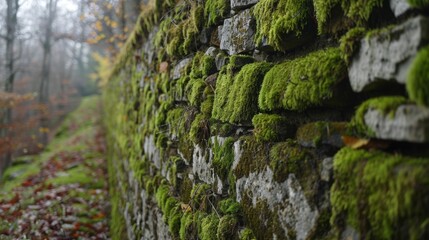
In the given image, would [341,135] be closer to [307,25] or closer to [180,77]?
[307,25]

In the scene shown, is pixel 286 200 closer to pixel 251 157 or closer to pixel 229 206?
pixel 251 157

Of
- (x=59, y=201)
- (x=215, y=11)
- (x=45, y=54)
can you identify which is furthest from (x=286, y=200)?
(x=45, y=54)

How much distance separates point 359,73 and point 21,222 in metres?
6.28

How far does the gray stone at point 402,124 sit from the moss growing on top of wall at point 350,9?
351 mm

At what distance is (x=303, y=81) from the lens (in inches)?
56.5

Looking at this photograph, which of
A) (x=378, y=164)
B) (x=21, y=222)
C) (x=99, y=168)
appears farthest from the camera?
(x=99, y=168)

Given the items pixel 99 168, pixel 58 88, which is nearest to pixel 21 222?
pixel 99 168

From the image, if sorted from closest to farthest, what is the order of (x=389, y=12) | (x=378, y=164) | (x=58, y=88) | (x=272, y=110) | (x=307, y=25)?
1. (x=378, y=164)
2. (x=389, y=12)
3. (x=307, y=25)
4. (x=272, y=110)
5. (x=58, y=88)

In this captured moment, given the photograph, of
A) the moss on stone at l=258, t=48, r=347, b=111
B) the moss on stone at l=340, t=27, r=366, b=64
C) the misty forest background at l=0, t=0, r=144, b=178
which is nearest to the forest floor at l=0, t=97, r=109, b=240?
the misty forest background at l=0, t=0, r=144, b=178

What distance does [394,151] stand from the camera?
3.56ft

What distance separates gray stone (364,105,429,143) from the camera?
94 centimetres

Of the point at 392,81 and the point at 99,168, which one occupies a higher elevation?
the point at 392,81

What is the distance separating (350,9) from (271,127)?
618 mm

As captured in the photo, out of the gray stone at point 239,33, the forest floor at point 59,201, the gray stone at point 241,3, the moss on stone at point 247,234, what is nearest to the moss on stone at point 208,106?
the gray stone at point 239,33
